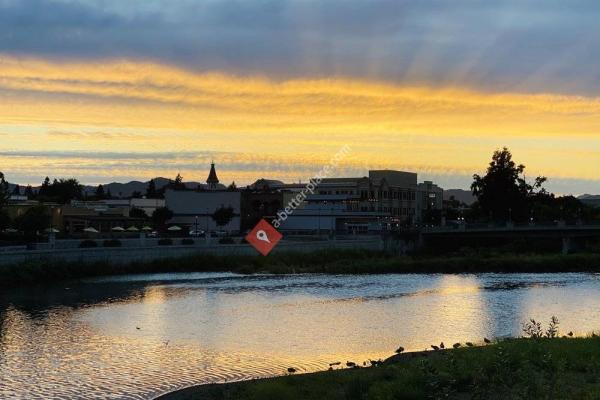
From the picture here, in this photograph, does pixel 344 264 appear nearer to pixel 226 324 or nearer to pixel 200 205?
pixel 226 324

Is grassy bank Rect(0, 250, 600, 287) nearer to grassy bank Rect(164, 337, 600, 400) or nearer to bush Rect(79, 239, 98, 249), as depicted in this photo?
bush Rect(79, 239, 98, 249)

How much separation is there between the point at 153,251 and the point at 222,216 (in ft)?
203

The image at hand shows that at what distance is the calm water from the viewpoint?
28875 mm

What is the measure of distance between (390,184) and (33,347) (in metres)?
158

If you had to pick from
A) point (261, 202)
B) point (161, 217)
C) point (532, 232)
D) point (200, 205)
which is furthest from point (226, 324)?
point (261, 202)

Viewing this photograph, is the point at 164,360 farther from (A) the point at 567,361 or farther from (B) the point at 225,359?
(A) the point at 567,361

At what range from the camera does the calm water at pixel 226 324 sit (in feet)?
94.7

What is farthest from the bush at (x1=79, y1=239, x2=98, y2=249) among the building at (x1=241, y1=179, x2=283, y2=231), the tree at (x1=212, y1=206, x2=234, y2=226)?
the building at (x1=241, y1=179, x2=283, y2=231)

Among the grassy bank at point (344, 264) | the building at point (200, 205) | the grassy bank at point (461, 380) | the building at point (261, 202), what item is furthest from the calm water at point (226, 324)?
the building at point (261, 202)

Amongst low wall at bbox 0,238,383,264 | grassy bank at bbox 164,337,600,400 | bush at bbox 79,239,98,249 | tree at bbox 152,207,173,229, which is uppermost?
tree at bbox 152,207,173,229

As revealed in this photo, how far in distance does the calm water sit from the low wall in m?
4.75

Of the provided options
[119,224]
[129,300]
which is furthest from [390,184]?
[129,300]

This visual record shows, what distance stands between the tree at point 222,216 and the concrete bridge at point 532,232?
136 ft

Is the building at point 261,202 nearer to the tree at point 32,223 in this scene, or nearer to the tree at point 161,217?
the tree at point 161,217
